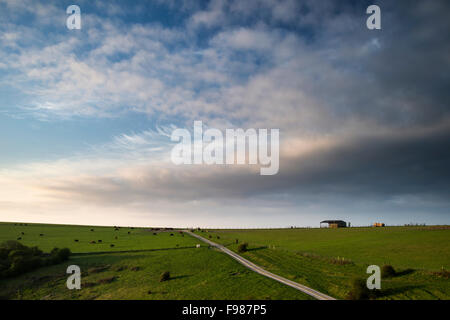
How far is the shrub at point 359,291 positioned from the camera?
3722cm

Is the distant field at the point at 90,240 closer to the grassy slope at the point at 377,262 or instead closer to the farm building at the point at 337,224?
the grassy slope at the point at 377,262

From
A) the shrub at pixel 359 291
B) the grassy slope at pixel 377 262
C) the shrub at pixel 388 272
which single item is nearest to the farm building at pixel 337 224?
the grassy slope at pixel 377 262

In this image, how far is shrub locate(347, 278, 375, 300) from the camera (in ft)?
122

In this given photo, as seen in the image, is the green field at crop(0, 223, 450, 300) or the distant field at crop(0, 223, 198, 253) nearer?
the green field at crop(0, 223, 450, 300)

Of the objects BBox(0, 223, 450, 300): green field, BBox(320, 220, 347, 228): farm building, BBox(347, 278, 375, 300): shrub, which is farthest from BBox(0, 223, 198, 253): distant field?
BBox(320, 220, 347, 228): farm building

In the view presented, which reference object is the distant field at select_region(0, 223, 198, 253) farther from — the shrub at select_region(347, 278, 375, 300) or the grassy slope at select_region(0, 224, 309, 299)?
the shrub at select_region(347, 278, 375, 300)

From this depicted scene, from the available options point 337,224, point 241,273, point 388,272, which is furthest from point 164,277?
point 337,224

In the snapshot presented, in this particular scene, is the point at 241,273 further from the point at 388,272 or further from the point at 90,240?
the point at 90,240

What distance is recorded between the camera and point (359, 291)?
123 ft

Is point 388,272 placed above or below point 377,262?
above

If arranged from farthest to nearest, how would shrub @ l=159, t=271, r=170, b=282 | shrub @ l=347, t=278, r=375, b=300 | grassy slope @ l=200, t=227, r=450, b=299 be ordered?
shrub @ l=159, t=271, r=170, b=282, grassy slope @ l=200, t=227, r=450, b=299, shrub @ l=347, t=278, r=375, b=300
